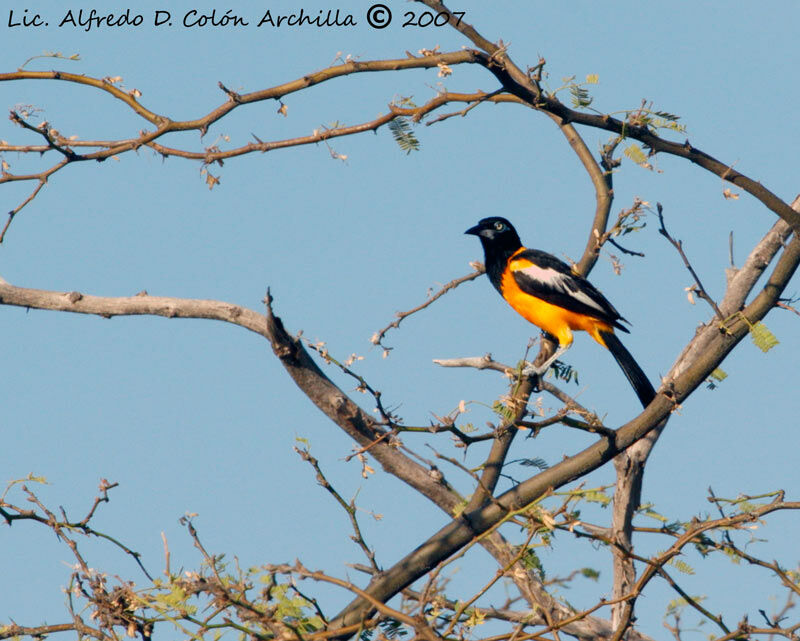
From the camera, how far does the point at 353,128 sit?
424cm

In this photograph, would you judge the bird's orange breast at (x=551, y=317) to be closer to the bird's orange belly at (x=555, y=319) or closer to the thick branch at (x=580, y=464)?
the bird's orange belly at (x=555, y=319)

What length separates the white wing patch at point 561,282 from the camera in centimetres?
673

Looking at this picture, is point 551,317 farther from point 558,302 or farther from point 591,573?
point 591,573

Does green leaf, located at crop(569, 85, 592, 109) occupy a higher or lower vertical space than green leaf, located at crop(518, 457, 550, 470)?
higher

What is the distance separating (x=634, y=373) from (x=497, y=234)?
69.6 inches

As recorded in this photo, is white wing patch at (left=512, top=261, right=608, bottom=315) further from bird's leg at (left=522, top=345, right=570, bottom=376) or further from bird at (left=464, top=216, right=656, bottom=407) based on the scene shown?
bird's leg at (left=522, top=345, right=570, bottom=376)

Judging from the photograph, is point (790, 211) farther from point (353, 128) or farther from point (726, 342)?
point (353, 128)

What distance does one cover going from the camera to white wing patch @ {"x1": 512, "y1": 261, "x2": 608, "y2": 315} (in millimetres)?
6734

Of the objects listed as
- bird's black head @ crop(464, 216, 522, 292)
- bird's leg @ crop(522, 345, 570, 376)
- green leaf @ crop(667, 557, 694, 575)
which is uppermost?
bird's black head @ crop(464, 216, 522, 292)

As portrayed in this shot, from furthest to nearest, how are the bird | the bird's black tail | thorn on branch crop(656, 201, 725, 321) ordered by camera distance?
the bird < the bird's black tail < thorn on branch crop(656, 201, 725, 321)

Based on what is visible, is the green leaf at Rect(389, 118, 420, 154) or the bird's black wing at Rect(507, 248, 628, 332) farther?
the bird's black wing at Rect(507, 248, 628, 332)

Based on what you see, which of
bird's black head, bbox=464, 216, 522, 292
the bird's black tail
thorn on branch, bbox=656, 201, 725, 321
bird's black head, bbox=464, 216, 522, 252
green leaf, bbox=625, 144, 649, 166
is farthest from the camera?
bird's black head, bbox=464, 216, 522, 252

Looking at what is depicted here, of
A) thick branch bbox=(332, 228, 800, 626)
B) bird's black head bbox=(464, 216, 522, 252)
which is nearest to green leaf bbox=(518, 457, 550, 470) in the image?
thick branch bbox=(332, 228, 800, 626)

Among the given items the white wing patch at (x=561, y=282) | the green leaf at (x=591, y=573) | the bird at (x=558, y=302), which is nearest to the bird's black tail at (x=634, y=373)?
the bird at (x=558, y=302)
